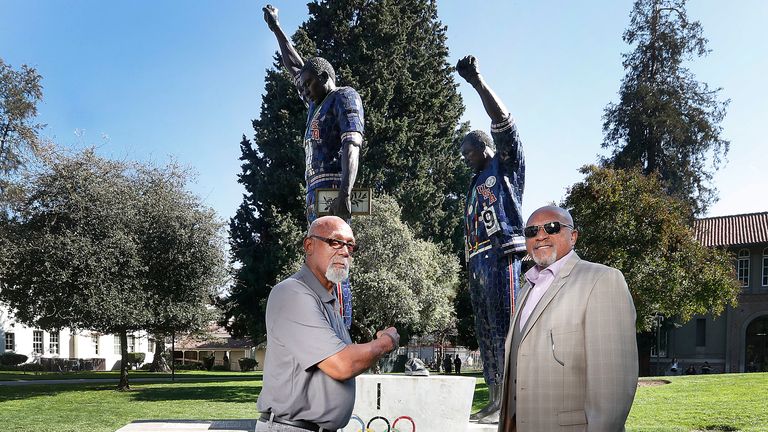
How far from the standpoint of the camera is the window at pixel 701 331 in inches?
1838

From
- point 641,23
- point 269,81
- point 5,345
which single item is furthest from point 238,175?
point 5,345

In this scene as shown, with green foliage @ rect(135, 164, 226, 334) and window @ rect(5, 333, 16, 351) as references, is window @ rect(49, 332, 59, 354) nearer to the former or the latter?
window @ rect(5, 333, 16, 351)

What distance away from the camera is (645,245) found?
82.2 ft

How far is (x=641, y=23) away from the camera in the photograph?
41.3 metres

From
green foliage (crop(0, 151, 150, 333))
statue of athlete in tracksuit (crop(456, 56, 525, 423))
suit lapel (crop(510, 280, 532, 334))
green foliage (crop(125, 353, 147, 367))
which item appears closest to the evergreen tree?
green foliage (crop(0, 151, 150, 333))

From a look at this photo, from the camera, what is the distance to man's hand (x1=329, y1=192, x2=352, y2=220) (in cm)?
666

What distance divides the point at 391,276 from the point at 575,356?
2259cm

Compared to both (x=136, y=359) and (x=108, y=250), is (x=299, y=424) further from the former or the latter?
(x=136, y=359)

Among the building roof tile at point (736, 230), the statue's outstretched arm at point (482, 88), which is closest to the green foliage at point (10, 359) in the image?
the building roof tile at point (736, 230)

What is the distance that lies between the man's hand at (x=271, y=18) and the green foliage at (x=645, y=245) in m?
19.1

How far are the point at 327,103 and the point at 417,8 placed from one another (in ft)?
99.7

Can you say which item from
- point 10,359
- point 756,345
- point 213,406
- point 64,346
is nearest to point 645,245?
point 213,406

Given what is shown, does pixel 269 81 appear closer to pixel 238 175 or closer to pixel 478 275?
pixel 238 175

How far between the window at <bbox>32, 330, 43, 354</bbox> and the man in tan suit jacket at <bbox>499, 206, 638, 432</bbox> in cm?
5690
